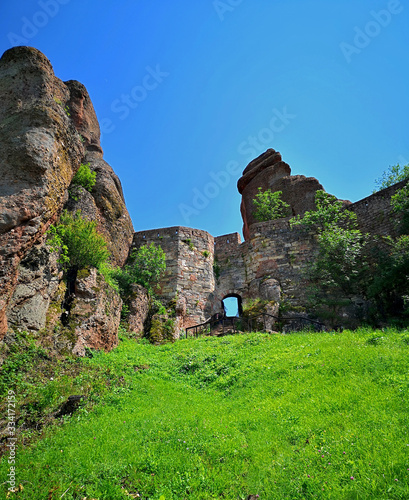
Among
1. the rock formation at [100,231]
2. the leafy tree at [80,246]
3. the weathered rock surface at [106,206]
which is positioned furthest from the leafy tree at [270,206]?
the leafy tree at [80,246]

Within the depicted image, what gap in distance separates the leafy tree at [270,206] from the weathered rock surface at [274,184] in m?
0.64

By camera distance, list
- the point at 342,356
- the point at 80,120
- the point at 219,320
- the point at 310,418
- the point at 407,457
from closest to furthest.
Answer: the point at 407,457, the point at 310,418, the point at 342,356, the point at 219,320, the point at 80,120

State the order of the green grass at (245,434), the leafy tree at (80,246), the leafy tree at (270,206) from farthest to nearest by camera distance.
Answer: the leafy tree at (270,206)
the leafy tree at (80,246)
the green grass at (245,434)

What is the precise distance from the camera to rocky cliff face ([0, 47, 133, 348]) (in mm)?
6156

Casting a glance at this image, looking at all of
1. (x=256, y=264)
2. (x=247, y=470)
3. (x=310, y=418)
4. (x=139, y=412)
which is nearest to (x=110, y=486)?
(x=247, y=470)

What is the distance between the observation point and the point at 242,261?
18703mm

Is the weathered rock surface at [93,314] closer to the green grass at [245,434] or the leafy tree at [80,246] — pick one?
the leafy tree at [80,246]

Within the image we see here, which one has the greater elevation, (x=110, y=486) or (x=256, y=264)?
(x=256, y=264)

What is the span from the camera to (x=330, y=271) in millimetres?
14547

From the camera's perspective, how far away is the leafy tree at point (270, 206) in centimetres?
2277

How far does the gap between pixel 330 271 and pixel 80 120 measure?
751 inches

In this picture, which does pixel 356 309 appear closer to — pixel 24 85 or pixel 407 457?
pixel 407 457

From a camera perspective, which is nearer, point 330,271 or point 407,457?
point 407,457

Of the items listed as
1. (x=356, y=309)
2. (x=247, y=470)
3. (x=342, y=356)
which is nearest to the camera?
(x=247, y=470)
